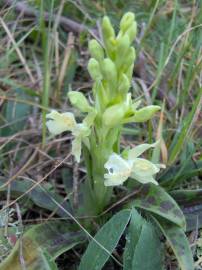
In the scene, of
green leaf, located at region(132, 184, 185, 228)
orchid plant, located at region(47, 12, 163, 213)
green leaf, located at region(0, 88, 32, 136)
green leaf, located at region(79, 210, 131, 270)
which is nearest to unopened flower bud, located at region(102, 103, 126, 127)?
orchid plant, located at region(47, 12, 163, 213)

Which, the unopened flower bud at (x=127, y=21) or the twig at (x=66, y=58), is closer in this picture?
the unopened flower bud at (x=127, y=21)

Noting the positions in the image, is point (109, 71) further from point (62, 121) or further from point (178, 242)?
point (178, 242)

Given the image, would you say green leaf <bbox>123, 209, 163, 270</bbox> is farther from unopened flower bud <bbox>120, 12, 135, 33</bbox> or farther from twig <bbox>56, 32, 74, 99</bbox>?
twig <bbox>56, 32, 74, 99</bbox>

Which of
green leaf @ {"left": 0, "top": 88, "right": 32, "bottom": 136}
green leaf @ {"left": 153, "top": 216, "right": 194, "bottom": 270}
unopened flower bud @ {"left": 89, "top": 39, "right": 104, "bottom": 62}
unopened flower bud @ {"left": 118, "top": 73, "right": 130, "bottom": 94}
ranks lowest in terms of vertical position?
green leaf @ {"left": 153, "top": 216, "right": 194, "bottom": 270}

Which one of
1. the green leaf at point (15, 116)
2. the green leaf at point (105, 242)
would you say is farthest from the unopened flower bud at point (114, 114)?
Answer: the green leaf at point (15, 116)

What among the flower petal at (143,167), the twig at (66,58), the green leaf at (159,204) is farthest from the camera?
the twig at (66,58)

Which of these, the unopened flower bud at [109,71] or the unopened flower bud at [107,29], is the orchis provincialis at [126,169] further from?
the unopened flower bud at [107,29]

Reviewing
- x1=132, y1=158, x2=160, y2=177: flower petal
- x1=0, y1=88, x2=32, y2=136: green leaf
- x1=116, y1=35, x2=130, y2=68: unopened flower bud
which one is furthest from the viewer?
x1=0, y1=88, x2=32, y2=136: green leaf

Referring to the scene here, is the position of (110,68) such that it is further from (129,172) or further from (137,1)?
(137,1)
